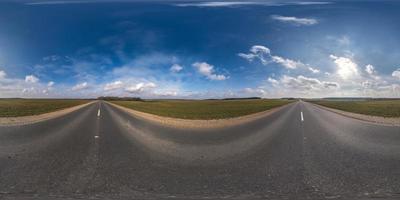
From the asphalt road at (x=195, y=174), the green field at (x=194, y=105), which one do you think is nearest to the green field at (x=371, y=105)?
the green field at (x=194, y=105)

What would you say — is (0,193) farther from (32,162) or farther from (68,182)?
(32,162)

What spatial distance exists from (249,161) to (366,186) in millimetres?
2561

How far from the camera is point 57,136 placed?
1184cm

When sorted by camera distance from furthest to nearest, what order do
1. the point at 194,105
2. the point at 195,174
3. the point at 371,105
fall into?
the point at 371,105 → the point at 194,105 → the point at 195,174

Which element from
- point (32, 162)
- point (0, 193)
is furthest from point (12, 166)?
point (0, 193)

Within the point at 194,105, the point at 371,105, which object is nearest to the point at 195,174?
the point at 194,105

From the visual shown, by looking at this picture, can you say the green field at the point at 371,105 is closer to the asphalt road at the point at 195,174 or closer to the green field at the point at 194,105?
the green field at the point at 194,105

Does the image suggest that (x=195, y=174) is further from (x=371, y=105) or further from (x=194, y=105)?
(x=371, y=105)

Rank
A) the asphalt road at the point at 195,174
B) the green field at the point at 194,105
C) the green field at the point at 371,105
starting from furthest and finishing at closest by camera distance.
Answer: the green field at the point at 371,105 → the green field at the point at 194,105 → the asphalt road at the point at 195,174

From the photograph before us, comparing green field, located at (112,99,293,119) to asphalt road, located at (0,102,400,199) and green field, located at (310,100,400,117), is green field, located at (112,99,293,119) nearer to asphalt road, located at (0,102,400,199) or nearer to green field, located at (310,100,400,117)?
green field, located at (310,100,400,117)

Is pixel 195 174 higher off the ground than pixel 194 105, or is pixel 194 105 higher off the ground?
pixel 194 105

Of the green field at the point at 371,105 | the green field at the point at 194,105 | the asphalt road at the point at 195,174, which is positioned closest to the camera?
the asphalt road at the point at 195,174

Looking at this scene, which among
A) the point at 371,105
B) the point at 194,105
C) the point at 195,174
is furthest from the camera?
the point at 371,105

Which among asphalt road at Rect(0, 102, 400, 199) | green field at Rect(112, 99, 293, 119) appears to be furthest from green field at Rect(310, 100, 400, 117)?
asphalt road at Rect(0, 102, 400, 199)
